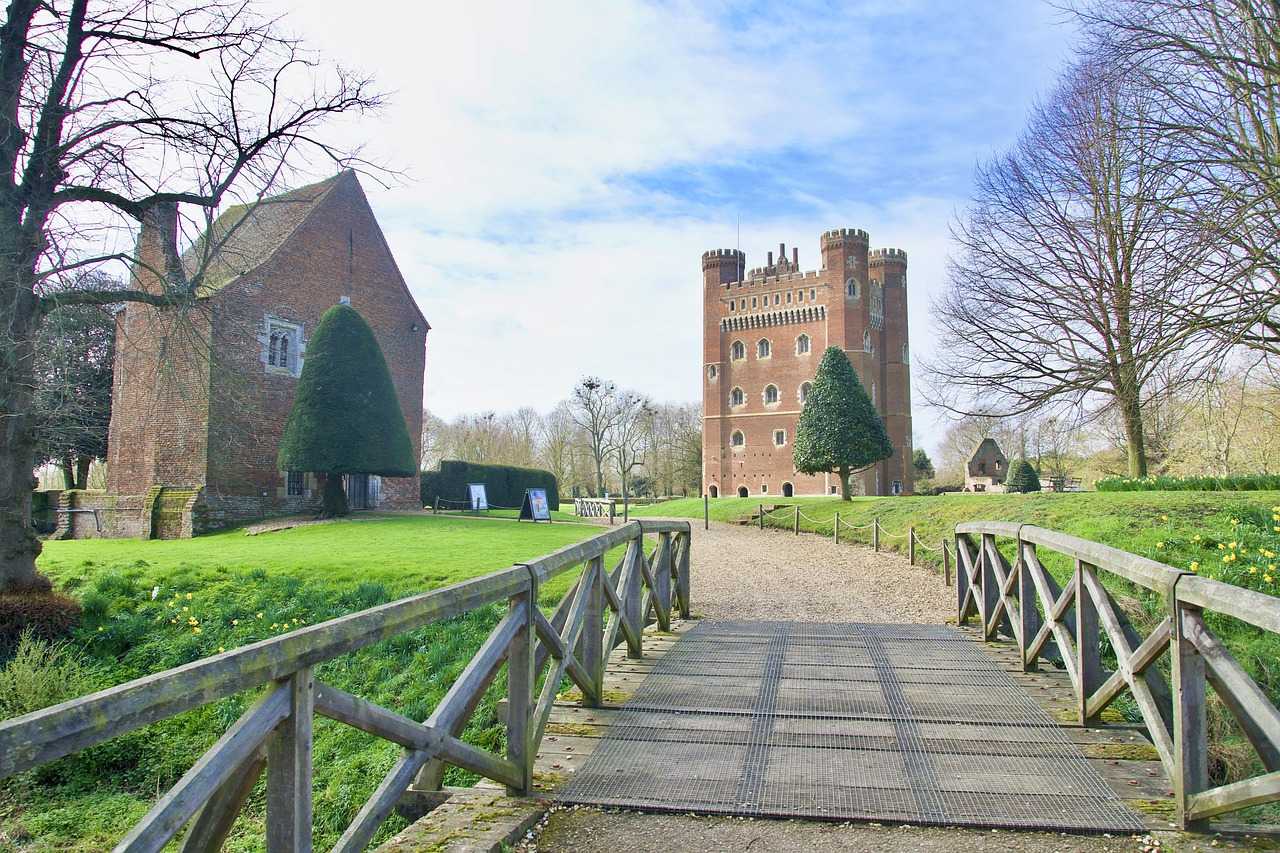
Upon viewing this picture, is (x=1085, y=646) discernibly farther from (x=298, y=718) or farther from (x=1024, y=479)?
(x=1024, y=479)

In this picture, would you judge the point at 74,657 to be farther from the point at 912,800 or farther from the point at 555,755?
the point at 912,800

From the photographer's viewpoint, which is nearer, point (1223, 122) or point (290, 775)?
point (290, 775)

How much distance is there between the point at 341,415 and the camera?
2370 centimetres

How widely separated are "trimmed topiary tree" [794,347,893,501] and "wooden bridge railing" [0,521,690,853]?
84.8ft

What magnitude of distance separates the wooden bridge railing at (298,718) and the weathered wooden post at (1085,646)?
294cm

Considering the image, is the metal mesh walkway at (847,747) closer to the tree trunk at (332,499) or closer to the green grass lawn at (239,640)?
the green grass lawn at (239,640)

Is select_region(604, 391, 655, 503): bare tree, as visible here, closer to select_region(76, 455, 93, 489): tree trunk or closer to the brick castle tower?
the brick castle tower

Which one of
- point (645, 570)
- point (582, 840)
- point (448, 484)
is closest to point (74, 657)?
point (645, 570)

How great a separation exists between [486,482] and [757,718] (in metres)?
31.8

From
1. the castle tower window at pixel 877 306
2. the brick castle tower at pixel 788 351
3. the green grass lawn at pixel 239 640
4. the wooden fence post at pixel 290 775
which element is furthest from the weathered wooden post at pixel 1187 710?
the castle tower window at pixel 877 306

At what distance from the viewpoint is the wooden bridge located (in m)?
2.26

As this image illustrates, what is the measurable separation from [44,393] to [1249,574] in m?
15.6

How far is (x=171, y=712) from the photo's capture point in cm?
198

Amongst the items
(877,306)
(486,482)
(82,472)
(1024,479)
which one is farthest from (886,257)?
(82,472)
